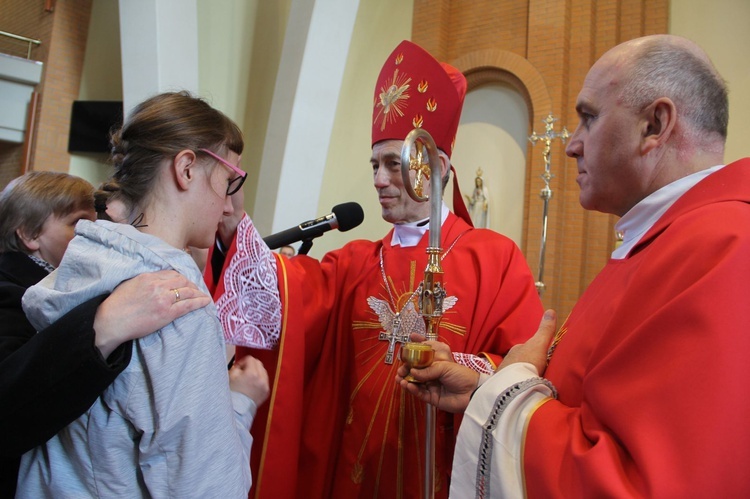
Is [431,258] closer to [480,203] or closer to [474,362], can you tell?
[474,362]

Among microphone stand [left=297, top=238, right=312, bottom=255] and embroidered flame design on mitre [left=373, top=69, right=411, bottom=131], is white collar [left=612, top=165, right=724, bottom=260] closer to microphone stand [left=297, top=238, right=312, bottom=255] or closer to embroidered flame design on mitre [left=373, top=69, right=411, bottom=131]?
microphone stand [left=297, top=238, right=312, bottom=255]

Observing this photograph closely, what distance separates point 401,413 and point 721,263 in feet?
4.44

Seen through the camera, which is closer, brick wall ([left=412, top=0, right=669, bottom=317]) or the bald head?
the bald head

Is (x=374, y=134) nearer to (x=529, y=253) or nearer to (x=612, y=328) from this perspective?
(x=612, y=328)

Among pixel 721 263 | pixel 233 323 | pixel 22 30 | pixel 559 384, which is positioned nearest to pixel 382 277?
pixel 233 323

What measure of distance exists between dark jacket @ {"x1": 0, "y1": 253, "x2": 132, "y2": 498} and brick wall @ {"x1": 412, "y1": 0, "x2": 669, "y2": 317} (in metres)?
6.06

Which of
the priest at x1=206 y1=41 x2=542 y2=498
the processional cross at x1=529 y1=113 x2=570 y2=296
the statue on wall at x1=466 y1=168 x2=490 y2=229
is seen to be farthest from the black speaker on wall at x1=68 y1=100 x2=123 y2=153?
the priest at x1=206 y1=41 x2=542 y2=498

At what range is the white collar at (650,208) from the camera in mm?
1364

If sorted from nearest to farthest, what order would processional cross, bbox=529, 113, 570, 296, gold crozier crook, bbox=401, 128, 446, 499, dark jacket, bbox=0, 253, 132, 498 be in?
dark jacket, bbox=0, 253, 132, 498
gold crozier crook, bbox=401, 128, 446, 499
processional cross, bbox=529, 113, 570, 296

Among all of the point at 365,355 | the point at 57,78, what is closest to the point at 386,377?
the point at 365,355

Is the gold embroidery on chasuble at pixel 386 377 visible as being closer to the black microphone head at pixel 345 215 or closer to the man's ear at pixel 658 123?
the black microphone head at pixel 345 215

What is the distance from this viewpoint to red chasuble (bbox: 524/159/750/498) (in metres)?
0.95

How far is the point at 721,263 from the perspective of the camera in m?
1.05

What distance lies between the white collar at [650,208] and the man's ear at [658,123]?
0.32 feet
